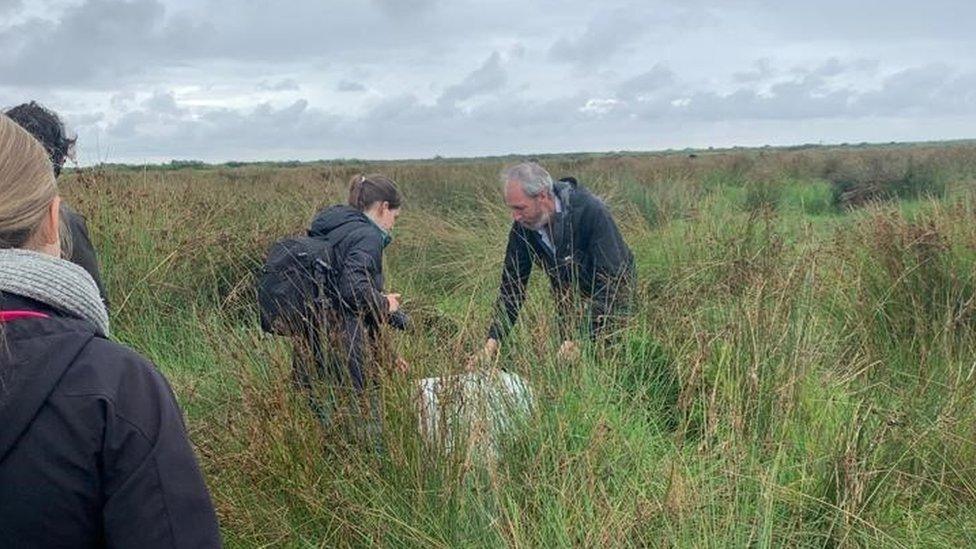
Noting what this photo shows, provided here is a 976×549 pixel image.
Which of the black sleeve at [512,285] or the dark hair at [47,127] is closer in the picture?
the dark hair at [47,127]

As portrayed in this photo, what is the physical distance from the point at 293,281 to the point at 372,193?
23.3 inches

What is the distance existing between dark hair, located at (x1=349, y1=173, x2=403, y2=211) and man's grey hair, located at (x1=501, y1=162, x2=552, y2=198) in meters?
0.74

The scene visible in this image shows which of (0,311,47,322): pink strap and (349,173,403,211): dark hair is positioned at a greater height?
(349,173,403,211): dark hair

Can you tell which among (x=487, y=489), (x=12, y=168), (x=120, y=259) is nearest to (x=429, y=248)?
(x=120, y=259)

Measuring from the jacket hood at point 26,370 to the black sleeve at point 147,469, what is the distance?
90mm

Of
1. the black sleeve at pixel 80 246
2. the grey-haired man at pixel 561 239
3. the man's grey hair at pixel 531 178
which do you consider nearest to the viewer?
the black sleeve at pixel 80 246

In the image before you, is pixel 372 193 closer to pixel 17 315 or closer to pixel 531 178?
pixel 531 178

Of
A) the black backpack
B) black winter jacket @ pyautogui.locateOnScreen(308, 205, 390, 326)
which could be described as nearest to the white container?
black winter jacket @ pyautogui.locateOnScreen(308, 205, 390, 326)

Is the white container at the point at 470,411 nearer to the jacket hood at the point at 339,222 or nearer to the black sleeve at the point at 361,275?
the black sleeve at the point at 361,275

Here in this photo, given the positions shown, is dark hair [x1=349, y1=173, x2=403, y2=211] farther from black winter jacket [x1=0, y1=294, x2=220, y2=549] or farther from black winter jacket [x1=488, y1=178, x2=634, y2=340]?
black winter jacket [x1=0, y1=294, x2=220, y2=549]

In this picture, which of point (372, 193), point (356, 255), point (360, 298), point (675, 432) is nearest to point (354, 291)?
point (360, 298)

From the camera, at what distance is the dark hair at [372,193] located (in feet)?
14.1

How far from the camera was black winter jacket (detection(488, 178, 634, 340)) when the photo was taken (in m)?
4.64

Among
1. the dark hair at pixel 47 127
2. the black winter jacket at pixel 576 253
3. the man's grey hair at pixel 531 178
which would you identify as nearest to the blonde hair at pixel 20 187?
the dark hair at pixel 47 127
